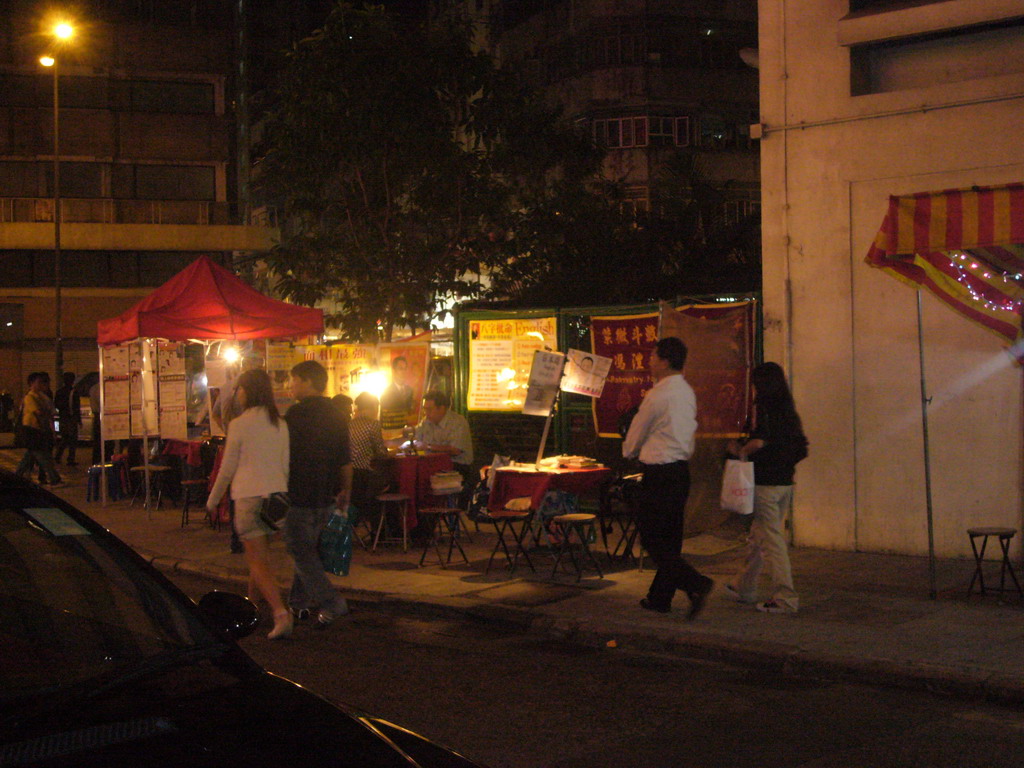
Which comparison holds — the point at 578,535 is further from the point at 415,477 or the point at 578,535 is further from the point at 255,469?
the point at 255,469

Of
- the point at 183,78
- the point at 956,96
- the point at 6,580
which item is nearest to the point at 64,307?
the point at 183,78

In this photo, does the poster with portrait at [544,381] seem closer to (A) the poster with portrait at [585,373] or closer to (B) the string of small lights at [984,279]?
(A) the poster with portrait at [585,373]

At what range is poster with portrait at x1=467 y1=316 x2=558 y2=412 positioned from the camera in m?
14.2

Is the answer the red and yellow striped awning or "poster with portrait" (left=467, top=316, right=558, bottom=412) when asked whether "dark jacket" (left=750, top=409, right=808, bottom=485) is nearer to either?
the red and yellow striped awning

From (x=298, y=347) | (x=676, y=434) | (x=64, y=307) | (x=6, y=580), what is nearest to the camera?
(x=6, y=580)

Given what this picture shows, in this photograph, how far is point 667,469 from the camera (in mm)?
8547

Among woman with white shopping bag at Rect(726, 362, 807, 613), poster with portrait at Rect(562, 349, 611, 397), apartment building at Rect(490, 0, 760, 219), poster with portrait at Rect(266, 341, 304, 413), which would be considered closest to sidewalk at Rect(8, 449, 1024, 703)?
woman with white shopping bag at Rect(726, 362, 807, 613)

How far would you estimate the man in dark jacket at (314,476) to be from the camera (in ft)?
28.1

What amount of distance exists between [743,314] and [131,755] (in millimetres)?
9855

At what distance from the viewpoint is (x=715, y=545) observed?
1216cm

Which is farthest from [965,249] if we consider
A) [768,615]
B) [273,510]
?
[273,510]

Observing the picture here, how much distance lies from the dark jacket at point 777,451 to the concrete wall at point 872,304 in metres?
2.67

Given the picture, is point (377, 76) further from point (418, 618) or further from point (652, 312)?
point (418, 618)

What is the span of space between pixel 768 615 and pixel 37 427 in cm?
1443
